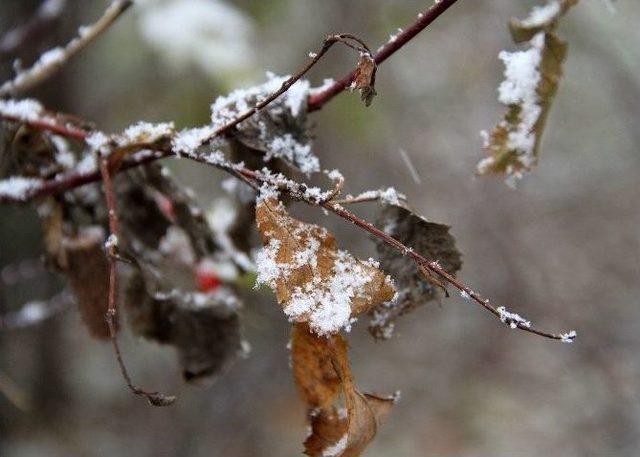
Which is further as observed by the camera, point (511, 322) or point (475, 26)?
point (475, 26)

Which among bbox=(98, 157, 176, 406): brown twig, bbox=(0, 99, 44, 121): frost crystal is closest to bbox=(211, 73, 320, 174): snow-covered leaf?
bbox=(98, 157, 176, 406): brown twig

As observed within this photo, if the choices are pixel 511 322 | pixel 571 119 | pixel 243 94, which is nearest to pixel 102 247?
pixel 243 94

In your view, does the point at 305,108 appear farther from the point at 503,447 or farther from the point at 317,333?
the point at 503,447

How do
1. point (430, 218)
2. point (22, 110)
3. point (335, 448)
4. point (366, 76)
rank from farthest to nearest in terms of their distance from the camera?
point (430, 218) < point (22, 110) < point (335, 448) < point (366, 76)

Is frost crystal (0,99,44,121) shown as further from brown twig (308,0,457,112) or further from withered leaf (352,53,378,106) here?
withered leaf (352,53,378,106)

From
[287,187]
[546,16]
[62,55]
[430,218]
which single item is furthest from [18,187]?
[430,218]

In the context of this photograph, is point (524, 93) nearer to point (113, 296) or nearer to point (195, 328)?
point (113, 296)
